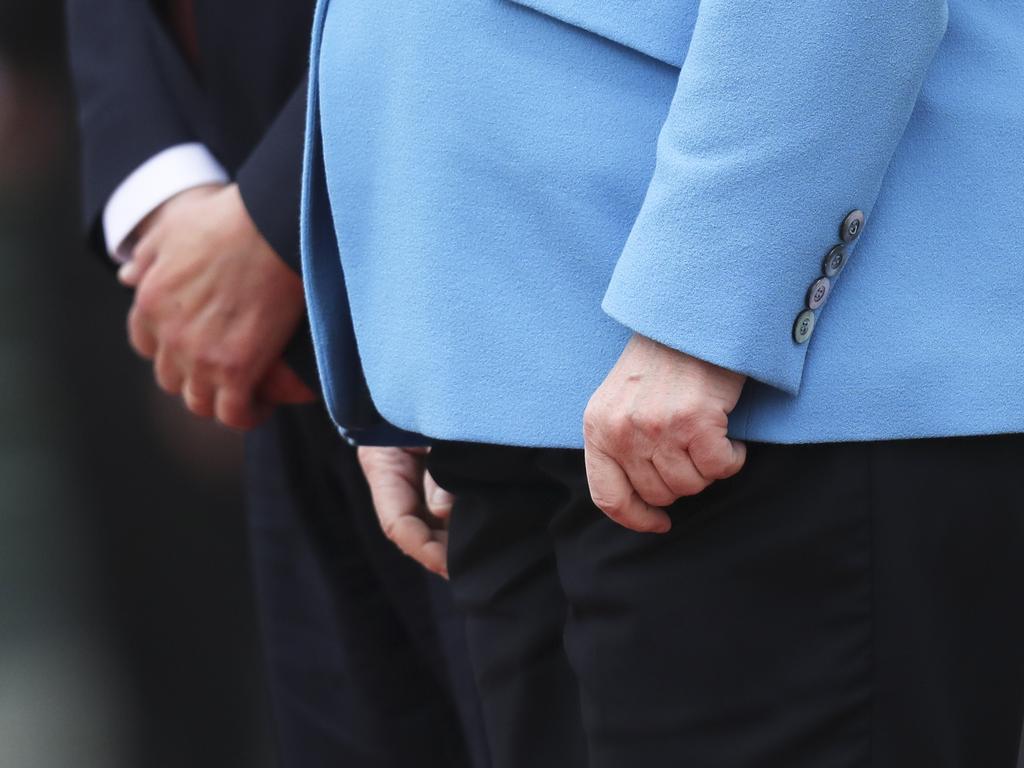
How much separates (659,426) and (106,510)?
5.48 feet

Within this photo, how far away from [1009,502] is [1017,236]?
0.14m

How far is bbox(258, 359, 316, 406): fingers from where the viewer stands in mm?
1251

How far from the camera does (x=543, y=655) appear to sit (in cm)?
84

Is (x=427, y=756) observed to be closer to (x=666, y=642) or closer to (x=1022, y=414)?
(x=666, y=642)

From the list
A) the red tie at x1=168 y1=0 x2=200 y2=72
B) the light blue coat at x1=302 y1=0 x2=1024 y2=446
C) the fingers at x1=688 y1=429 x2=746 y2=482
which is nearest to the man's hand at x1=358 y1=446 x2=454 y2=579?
the light blue coat at x1=302 y1=0 x2=1024 y2=446

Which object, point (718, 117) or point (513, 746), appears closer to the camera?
point (718, 117)

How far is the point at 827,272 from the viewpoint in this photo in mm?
687

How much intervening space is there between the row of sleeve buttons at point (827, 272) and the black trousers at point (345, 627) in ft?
2.40

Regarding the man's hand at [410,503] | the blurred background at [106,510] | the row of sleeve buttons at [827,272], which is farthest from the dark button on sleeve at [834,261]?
the blurred background at [106,510]

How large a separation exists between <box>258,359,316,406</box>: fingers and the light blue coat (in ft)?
1.48

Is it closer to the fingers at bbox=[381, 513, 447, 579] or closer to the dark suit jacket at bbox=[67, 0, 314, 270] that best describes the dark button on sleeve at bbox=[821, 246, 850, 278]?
the fingers at bbox=[381, 513, 447, 579]

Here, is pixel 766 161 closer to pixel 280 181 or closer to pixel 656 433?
pixel 656 433

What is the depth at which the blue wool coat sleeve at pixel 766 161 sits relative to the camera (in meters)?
0.66

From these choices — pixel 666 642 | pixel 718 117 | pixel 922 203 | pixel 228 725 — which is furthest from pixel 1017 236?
pixel 228 725
